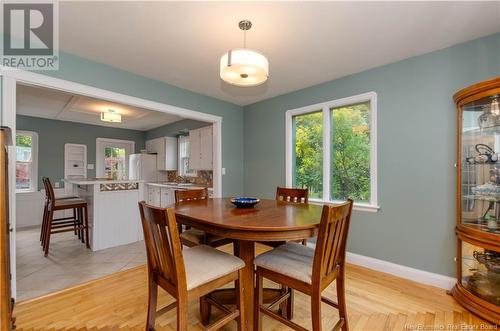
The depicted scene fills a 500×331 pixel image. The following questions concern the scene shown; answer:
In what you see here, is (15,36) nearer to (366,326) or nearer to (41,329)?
(41,329)

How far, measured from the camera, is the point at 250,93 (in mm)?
3557

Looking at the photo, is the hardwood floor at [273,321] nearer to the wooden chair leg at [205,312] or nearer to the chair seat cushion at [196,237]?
the wooden chair leg at [205,312]

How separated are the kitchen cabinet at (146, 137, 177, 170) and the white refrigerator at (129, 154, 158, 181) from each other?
14 centimetres

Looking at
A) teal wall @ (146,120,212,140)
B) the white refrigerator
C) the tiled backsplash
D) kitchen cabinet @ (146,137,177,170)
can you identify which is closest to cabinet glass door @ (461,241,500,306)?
the tiled backsplash

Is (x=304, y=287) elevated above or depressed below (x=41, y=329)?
above

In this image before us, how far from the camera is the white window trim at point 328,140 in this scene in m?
2.70

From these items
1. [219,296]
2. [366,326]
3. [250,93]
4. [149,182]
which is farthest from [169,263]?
[149,182]

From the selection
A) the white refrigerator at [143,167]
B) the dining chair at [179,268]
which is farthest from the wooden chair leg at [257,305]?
the white refrigerator at [143,167]

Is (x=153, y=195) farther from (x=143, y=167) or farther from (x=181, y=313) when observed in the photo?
(x=181, y=313)

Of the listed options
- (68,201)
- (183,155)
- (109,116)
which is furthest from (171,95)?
(183,155)

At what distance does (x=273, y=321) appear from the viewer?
1.80 metres

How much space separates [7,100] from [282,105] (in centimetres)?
310

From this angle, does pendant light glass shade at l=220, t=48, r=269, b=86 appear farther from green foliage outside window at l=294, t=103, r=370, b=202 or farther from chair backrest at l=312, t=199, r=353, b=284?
green foliage outside window at l=294, t=103, r=370, b=202

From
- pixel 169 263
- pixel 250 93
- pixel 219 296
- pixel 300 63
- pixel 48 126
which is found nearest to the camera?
pixel 169 263
